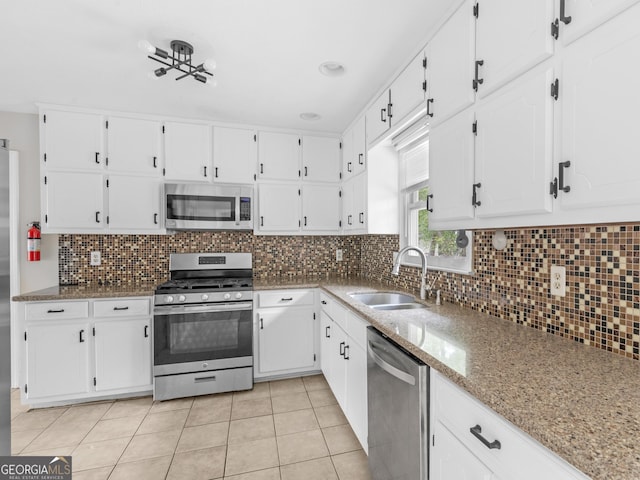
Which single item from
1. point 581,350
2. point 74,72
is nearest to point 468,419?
point 581,350

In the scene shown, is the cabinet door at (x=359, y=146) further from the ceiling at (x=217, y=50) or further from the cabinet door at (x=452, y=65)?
the cabinet door at (x=452, y=65)

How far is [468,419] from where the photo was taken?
3.02 feet

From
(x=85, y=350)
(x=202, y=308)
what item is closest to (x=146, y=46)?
(x=202, y=308)

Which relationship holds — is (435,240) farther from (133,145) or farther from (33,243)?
(33,243)

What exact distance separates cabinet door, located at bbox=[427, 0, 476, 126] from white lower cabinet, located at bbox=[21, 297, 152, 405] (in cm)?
255

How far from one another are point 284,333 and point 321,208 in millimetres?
1301

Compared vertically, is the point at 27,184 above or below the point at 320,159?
below

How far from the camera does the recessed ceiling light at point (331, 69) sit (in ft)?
6.61

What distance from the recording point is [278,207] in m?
3.12
